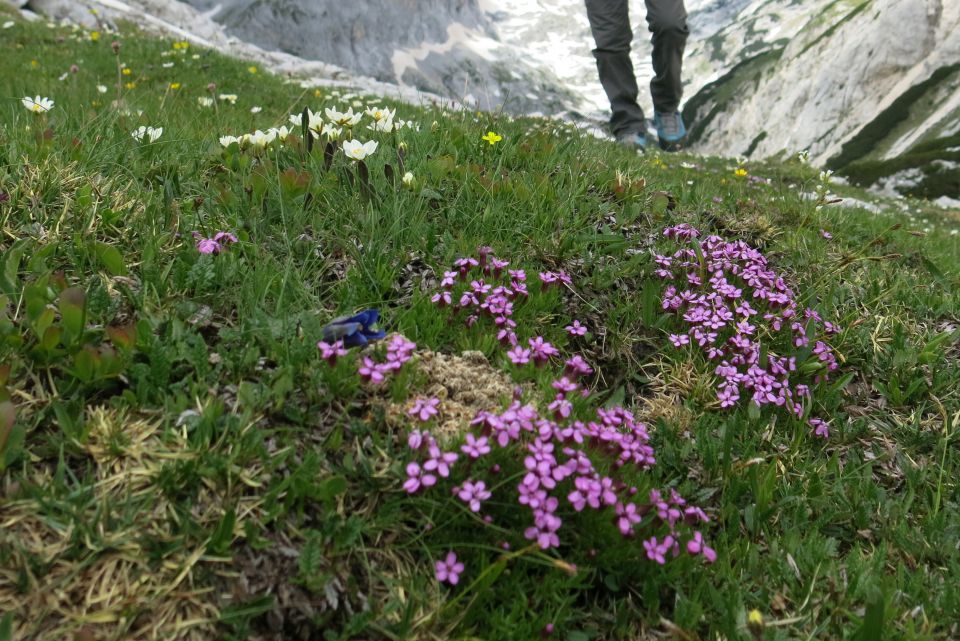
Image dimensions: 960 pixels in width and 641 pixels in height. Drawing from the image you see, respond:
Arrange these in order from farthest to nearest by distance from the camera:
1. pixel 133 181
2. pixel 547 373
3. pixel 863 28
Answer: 1. pixel 863 28
2. pixel 133 181
3. pixel 547 373

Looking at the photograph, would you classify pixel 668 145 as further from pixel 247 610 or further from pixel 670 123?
pixel 247 610

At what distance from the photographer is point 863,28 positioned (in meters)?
108

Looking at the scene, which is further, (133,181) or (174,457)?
(133,181)

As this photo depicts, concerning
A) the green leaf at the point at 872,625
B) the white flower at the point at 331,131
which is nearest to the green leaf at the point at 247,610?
the green leaf at the point at 872,625

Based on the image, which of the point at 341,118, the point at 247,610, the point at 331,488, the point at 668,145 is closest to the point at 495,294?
the point at 331,488

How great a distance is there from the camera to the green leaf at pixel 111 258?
2.84m

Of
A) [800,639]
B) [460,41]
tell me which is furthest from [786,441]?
[460,41]

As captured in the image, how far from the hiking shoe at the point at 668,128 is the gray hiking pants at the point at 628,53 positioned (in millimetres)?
114

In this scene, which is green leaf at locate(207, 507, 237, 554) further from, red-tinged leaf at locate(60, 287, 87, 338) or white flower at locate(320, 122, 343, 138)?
white flower at locate(320, 122, 343, 138)

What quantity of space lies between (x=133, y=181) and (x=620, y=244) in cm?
298

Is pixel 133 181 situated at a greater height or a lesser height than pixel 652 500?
greater

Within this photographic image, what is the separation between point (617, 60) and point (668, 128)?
5.81 feet

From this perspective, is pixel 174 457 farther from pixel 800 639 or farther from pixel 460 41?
pixel 460 41

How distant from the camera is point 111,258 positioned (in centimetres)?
285
